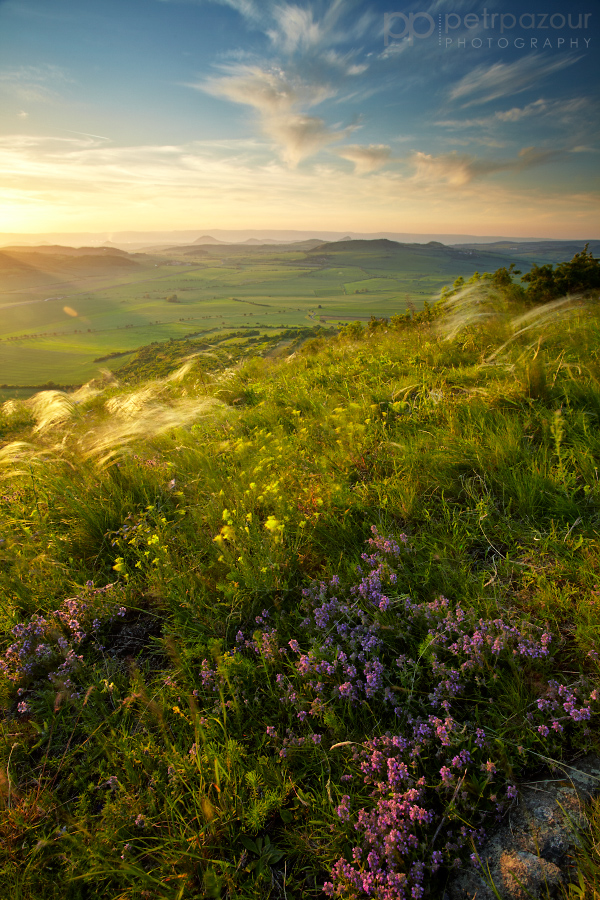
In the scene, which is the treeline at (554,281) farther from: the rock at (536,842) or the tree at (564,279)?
the rock at (536,842)

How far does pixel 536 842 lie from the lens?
1.51 meters

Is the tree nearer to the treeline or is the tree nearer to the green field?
the treeline

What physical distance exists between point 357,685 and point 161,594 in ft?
4.94

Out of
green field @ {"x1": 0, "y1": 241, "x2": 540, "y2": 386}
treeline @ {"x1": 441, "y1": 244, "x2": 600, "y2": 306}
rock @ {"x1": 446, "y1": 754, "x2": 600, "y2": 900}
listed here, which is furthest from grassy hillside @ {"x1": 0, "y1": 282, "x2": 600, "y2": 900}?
green field @ {"x1": 0, "y1": 241, "x2": 540, "y2": 386}

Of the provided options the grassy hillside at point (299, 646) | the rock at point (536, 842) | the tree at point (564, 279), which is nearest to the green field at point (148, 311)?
the tree at point (564, 279)

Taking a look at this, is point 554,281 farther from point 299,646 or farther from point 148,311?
point 148,311

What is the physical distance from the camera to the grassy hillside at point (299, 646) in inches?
65.2

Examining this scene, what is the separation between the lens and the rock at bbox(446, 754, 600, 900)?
1.44 metres

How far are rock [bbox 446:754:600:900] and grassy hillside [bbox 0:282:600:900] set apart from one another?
0.22 ft

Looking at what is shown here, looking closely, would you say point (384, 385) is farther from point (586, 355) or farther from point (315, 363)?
point (315, 363)

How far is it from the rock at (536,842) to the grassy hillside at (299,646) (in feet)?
0.22

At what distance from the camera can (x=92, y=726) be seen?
2.16 meters

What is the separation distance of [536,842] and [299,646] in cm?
131

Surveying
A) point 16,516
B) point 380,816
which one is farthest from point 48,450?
point 380,816
